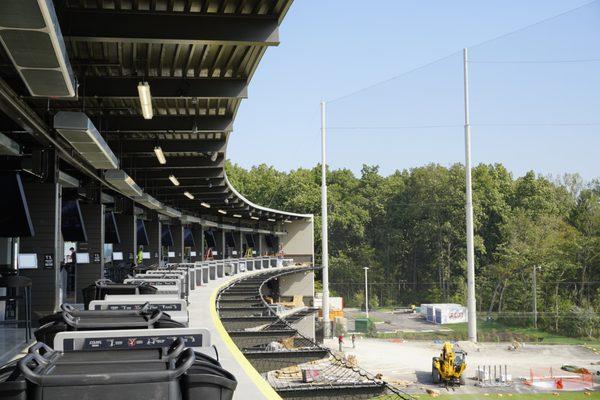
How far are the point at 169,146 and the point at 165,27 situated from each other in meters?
11.2

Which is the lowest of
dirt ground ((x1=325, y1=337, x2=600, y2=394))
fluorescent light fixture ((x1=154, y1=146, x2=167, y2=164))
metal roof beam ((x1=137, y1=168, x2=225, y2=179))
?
dirt ground ((x1=325, y1=337, x2=600, y2=394))

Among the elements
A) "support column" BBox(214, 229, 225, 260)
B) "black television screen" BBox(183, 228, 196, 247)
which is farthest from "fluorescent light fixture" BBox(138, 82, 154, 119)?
"support column" BBox(214, 229, 225, 260)

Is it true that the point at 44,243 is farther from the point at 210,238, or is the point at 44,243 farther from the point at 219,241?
the point at 219,241

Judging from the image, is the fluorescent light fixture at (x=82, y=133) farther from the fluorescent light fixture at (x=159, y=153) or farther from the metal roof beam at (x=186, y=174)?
the metal roof beam at (x=186, y=174)

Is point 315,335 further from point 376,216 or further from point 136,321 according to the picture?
point 136,321

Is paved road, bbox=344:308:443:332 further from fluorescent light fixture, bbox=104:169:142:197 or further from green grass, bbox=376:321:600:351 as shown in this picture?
fluorescent light fixture, bbox=104:169:142:197

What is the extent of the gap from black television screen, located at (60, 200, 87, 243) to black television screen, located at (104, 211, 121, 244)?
6.27 m

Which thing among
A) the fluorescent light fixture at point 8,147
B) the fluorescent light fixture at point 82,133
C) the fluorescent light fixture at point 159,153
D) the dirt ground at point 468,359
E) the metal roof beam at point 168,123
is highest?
the metal roof beam at point 168,123

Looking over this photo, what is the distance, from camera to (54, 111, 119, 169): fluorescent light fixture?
9.96m

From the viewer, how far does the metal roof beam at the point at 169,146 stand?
19281 millimetres

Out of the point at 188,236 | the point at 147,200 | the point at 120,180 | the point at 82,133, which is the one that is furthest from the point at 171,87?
the point at 188,236

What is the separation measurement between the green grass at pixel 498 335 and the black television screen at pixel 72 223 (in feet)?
142

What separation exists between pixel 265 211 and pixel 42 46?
50.8 m

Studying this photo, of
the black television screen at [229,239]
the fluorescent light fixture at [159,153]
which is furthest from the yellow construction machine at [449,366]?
the black television screen at [229,239]
